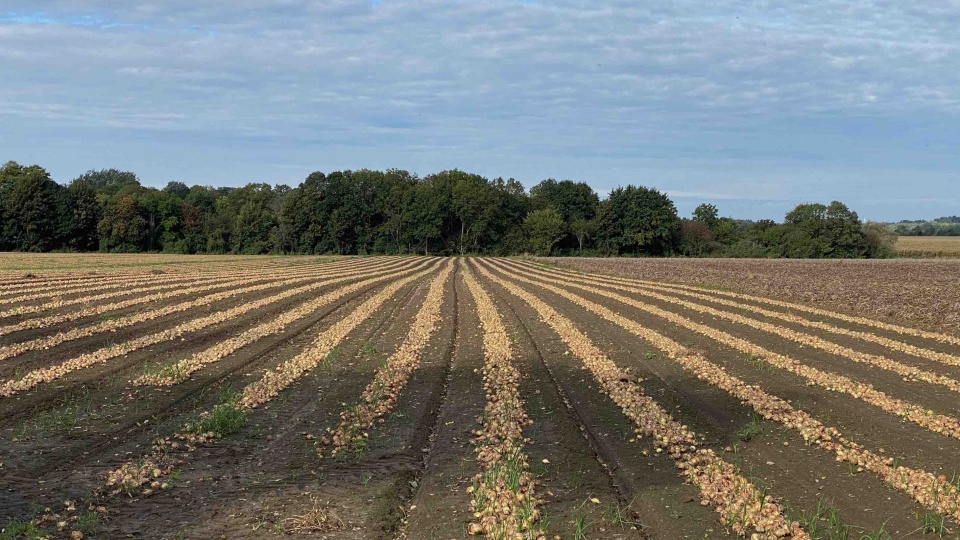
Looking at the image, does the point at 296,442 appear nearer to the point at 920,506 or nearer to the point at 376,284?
the point at 920,506

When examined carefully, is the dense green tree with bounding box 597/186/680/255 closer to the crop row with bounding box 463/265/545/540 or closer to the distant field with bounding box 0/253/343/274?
the distant field with bounding box 0/253/343/274

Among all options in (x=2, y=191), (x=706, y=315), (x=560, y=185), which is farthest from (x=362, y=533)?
(x=560, y=185)

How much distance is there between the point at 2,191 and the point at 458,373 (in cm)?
9615

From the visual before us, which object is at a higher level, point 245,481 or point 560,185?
point 560,185

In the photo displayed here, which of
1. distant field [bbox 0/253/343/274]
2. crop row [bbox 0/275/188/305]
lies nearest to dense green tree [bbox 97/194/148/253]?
distant field [bbox 0/253/343/274]

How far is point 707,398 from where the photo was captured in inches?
434

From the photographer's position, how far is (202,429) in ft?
29.3

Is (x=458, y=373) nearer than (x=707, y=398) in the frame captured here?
No

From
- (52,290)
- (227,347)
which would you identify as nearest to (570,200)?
(52,290)

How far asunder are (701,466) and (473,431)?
2.83 m

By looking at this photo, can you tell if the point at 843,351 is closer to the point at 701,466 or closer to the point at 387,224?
the point at 701,466

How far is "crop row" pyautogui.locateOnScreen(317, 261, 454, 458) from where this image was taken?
28.3 ft

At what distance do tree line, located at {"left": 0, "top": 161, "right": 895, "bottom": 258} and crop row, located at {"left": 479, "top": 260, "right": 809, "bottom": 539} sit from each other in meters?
87.7

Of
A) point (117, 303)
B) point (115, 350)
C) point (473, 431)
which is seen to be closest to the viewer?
point (473, 431)
